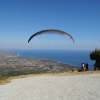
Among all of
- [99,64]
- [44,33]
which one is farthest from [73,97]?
[99,64]

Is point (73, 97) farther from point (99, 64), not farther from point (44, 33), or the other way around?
point (99, 64)

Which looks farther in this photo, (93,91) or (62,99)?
(93,91)

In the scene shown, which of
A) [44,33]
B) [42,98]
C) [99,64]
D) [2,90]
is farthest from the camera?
[99,64]

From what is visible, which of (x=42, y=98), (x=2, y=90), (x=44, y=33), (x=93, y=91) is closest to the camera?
(x=42, y=98)

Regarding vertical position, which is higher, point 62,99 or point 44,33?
point 44,33

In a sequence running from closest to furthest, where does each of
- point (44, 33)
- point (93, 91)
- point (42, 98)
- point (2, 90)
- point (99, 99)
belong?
point (99, 99), point (42, 98), point (93, 91), point (2, 90), point (44, 33)

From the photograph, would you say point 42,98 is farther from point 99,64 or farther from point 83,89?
point 99,64

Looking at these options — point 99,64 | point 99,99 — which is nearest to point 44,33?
point 99,99

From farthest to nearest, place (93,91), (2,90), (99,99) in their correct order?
(2,90) → (93,91) → (99,99)

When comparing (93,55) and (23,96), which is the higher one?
(93,55)
